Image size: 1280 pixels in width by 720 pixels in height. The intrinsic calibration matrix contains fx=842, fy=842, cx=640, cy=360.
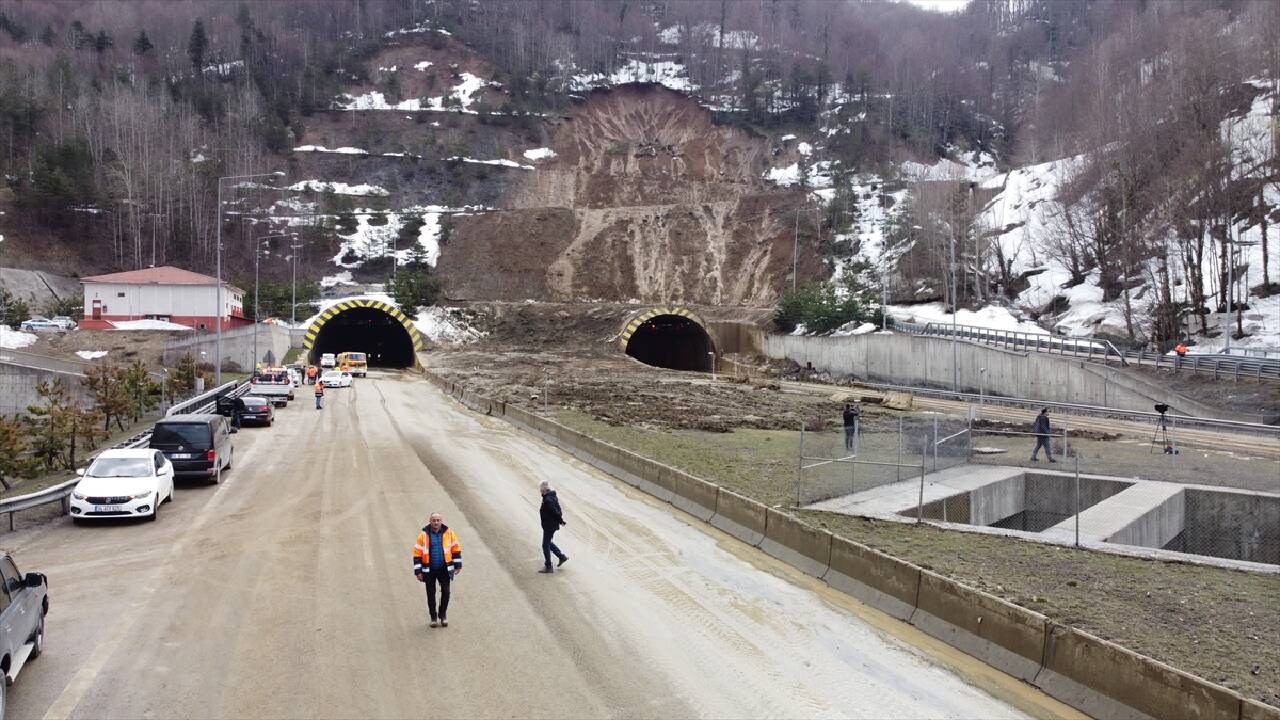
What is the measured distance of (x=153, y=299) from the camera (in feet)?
223

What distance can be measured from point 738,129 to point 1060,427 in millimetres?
112232

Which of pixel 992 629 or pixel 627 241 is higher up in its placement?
pixel 627 241

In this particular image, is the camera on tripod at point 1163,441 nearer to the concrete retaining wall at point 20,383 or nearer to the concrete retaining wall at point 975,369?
the concrete retaining wall at point 975,369

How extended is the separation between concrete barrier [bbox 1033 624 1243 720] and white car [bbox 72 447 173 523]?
15989mm

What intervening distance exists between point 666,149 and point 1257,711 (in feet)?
426

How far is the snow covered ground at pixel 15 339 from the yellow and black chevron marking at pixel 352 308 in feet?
60.0

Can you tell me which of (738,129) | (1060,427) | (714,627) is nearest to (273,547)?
(714,627)

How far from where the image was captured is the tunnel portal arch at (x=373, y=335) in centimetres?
7338

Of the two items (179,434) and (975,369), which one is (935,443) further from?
(975,369)

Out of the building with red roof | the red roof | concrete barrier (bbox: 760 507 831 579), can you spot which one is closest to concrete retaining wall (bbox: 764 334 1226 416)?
concrete barrier (bbox: 760 507 831 579)

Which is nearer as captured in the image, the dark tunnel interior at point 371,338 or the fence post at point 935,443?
the fence post at point 935,443

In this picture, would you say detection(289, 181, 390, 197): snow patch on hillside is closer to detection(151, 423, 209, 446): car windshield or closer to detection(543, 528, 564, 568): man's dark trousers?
detection(151, 423, 209, 446): car windshield

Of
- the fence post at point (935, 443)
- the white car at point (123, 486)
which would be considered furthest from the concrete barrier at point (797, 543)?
the white car at point (123, 486)

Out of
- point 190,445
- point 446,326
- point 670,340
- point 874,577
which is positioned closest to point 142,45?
point 446,326
